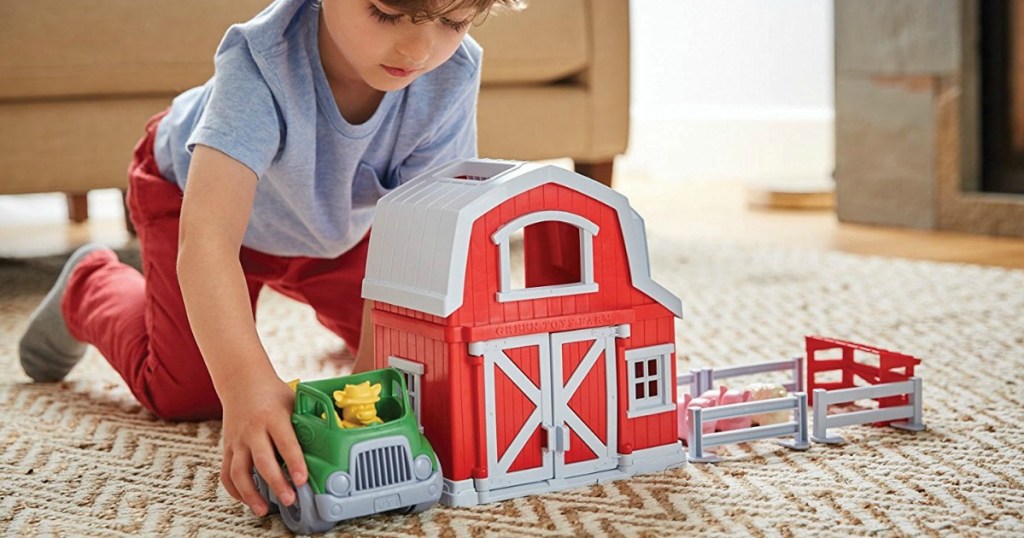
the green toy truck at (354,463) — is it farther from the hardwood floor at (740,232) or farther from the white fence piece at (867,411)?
the hardwood floor at (740,232)

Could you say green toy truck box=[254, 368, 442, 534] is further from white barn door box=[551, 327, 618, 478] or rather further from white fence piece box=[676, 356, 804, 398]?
white fence piece box=[676, 356, 804, 398]

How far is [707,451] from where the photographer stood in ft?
3.14

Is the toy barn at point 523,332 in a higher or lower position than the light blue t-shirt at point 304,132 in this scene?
lower

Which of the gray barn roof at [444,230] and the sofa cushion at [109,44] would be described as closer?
the gray barn roof at [444,230]

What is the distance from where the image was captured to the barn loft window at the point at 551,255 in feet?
2.76

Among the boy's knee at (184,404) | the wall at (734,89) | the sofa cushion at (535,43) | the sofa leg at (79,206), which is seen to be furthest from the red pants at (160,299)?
the wall at (734,89)

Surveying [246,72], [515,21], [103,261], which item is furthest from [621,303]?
[515,21]

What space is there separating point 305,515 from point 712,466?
12.3 inches

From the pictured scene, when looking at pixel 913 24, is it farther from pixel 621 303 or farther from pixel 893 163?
pixel 621 303

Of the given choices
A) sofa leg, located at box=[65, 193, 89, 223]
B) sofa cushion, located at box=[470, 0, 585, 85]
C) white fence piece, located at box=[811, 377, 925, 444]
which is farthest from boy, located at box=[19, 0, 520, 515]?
sofa leg, located at box=[65, 193, 89, 223]

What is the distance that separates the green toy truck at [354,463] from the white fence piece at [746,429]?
0.22 metres

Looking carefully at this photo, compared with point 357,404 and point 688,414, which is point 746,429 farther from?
point 357,404

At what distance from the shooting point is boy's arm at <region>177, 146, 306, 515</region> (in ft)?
2.66

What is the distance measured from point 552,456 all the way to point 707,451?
155 mm
